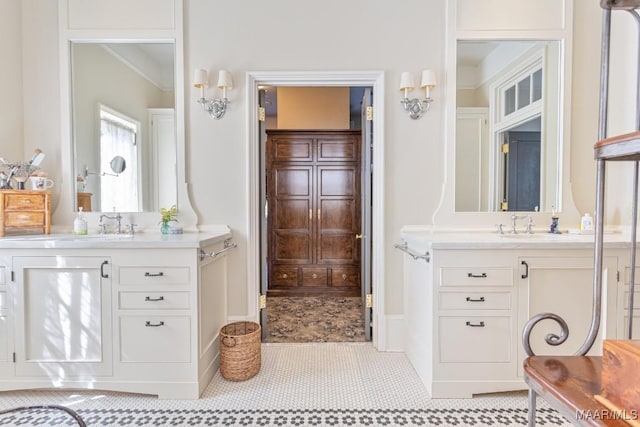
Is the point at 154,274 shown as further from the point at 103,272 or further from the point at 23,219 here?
the point at 23,219

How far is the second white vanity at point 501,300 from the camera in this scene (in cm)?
204

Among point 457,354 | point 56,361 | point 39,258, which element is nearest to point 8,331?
point 56,361

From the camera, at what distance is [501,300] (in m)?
2.05

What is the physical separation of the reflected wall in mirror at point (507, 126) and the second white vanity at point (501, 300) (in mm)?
703

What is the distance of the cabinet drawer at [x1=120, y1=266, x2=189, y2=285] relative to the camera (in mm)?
2039

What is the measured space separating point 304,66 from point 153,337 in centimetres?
222

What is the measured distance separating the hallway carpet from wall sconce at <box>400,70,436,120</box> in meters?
1.96

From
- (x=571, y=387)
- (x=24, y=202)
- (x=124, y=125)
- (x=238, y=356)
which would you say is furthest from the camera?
(x=124, y=125)

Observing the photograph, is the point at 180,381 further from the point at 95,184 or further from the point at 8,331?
the point at 95,184

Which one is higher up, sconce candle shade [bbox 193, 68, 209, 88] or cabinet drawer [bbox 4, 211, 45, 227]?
sconce candle shade [bbox 193, 68, 209, 88]

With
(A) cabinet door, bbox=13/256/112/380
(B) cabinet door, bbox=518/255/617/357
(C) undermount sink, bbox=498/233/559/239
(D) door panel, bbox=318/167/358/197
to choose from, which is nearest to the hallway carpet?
(A) cabinet door, bbox=13/256/112/380

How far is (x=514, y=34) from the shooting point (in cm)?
263

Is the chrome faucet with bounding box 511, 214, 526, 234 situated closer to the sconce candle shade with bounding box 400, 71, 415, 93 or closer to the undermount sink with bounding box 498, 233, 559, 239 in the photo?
the undermount sink with bounding box 498, 233, 559, 239

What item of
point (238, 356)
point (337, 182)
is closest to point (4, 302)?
point (238, 356)
